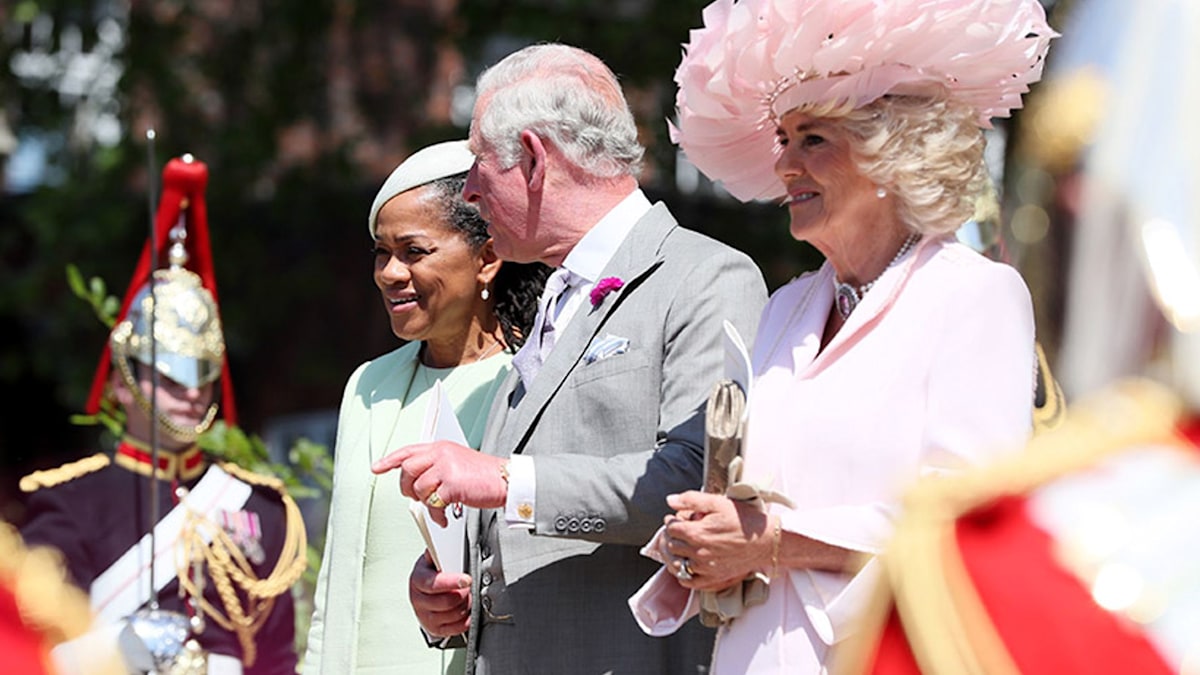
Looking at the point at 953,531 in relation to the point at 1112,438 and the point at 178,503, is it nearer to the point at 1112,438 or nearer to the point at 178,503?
the point at 1112,438

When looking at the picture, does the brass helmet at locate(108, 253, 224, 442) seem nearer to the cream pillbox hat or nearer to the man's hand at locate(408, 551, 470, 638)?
the cream pillbox hat

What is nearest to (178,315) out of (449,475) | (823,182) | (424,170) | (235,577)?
(235,577)

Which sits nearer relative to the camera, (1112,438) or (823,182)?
A: (1112,438)

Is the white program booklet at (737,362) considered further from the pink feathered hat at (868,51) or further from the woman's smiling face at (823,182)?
the pink feathered hat at (868,51)

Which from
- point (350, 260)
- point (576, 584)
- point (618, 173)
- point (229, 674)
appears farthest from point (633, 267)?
point (350, 260)

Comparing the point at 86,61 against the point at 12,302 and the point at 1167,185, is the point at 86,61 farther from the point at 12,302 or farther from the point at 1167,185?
the point at 1167,185

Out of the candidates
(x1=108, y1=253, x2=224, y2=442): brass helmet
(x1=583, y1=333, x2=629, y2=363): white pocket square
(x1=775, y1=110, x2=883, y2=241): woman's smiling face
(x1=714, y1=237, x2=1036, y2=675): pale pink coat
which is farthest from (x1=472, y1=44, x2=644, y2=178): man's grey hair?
(x1=108, y1=253, x2=224, y2=442): brass helmet

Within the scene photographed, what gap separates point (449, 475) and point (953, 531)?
183 centimetres

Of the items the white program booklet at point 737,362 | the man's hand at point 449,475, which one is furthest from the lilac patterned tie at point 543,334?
the white program booklet at point 737,362

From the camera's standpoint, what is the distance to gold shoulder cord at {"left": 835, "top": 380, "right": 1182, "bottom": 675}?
119 cm

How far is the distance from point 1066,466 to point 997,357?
1.29 meters

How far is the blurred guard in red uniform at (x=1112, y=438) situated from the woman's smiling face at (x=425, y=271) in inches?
107

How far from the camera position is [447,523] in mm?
3328

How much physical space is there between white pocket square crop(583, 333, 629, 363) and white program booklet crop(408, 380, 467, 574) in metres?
0.29
